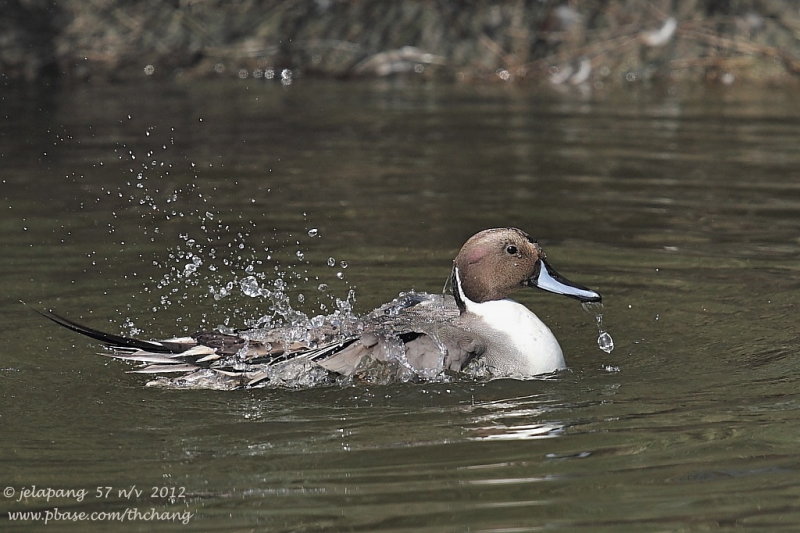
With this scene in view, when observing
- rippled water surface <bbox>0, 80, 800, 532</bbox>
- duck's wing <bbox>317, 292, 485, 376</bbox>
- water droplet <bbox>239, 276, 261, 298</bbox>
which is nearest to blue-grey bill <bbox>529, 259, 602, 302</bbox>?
rippled water surface <bbox>0, 80, 800, 532</bbox>

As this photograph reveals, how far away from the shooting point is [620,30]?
44.2 ft

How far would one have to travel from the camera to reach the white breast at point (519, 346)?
567 centimetres

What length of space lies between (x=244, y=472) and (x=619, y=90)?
9.12 meters

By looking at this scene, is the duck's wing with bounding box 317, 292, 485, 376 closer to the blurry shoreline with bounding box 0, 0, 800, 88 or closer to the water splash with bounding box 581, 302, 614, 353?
the water splash with bounding box 581, 302, 614, 353

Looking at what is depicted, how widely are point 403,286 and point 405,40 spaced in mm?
6988

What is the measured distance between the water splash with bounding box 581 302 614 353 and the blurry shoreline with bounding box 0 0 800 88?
676cm

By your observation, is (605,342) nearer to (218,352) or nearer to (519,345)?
(519,345)

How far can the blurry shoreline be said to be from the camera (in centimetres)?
1332

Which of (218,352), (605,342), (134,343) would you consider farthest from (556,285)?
(134,343)

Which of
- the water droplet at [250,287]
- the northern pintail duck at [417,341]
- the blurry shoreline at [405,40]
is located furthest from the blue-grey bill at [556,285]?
the blurry shoreline at [405,40]

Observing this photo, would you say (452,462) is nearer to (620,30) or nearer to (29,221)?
(29,221)

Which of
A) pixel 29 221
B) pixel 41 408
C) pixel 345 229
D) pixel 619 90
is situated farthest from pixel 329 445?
pixel 619 90

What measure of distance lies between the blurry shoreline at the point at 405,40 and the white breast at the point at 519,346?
776 centimetres

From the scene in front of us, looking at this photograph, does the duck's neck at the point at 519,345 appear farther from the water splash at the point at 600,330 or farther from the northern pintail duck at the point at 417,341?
the water splash at the point at 600,330
